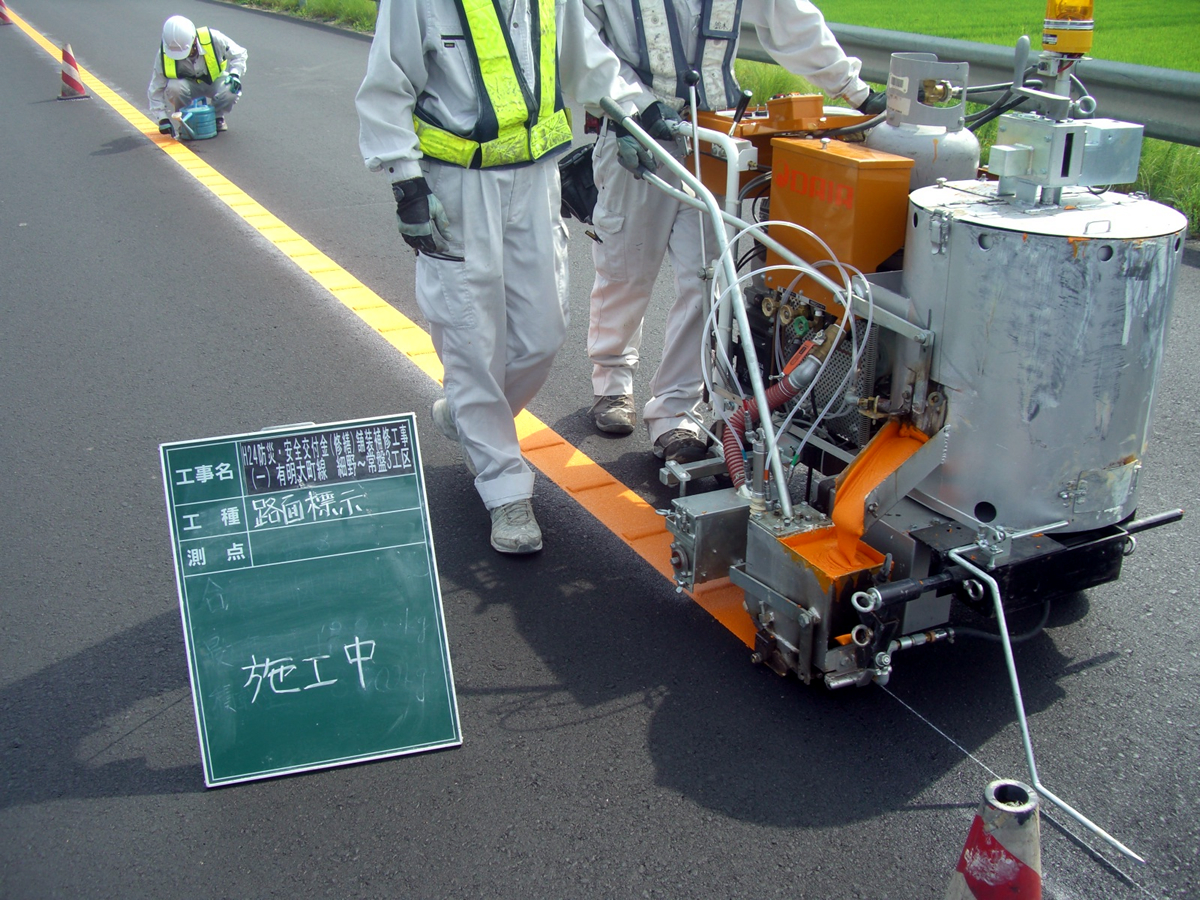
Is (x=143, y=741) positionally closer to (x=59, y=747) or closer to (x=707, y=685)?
(x=59, y=747)

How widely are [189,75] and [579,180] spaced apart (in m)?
8.16

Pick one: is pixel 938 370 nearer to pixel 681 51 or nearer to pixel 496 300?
pixel 496 300

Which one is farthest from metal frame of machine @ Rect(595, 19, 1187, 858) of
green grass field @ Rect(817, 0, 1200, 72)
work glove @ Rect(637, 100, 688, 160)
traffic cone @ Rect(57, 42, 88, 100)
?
traffic cone @ Rect(57, 42, 88, 100)

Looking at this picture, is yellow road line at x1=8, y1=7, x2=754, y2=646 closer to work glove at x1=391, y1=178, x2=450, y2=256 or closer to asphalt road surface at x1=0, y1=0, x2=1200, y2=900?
asphalt road surface at x1=0, y1=0, x2=1200, y2=900

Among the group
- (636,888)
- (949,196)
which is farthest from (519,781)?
(949,196)

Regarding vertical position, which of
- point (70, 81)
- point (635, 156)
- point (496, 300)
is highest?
point (635, 156)

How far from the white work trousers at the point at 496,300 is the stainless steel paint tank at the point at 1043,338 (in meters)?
1.31

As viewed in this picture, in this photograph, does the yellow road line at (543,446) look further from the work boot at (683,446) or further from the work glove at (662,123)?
the work glove at (662,123)

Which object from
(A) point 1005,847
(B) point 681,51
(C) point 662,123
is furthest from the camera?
(B) point 681,51

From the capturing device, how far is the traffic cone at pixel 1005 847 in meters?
1.91

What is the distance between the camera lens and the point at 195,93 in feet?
35.4

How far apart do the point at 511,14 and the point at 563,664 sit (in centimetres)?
197

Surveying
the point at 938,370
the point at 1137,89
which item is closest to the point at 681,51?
the point at 938,370

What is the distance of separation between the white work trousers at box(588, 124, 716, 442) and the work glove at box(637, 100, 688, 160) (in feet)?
0.83
